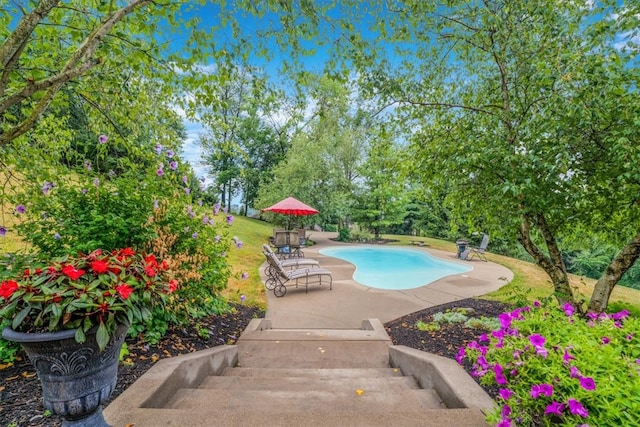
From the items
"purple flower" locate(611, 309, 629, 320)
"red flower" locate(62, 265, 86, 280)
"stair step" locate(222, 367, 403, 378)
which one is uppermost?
"red flower" locate(62, 265, 86, 280)

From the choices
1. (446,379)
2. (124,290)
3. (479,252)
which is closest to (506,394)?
(446,379)

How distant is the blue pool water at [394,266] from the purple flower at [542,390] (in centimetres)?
616

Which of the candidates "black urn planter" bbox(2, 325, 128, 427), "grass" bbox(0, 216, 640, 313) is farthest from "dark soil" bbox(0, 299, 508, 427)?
"grass" bbox(0, 216, 640, 313)

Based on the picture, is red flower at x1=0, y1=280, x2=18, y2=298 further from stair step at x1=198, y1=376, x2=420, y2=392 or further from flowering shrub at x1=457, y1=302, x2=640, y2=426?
flowering shrub at x1=457, y1=302, x2=640, y2=426

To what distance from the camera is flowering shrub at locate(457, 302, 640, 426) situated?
1081 millimetres

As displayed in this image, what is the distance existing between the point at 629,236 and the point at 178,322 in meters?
5.51

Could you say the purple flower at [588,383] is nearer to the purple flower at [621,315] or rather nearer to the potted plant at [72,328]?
the purple flower at [621,315]

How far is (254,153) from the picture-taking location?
83.0 ft

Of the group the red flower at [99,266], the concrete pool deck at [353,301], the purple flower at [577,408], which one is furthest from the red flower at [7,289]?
the concrete pool deck at [353,301]

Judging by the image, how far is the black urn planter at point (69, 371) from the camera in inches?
48.6

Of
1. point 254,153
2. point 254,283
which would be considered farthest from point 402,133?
point 254,153

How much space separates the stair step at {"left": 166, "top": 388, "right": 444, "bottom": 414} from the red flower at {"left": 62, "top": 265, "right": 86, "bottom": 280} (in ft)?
3.37

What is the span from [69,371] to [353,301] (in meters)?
4.75

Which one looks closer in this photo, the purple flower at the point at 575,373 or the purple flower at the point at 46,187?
the purple flower at the point at 575,373
